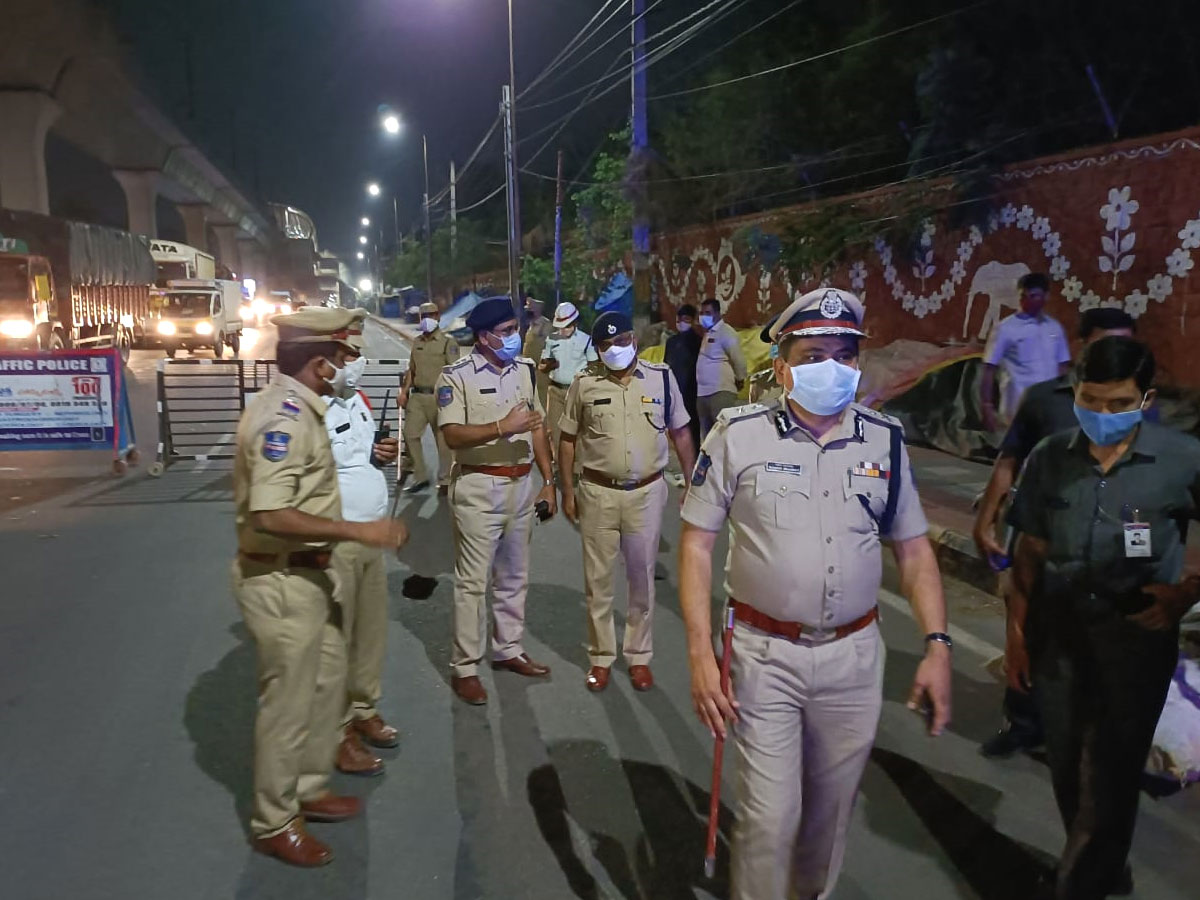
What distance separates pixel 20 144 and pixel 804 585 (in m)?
39.5

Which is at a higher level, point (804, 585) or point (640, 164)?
point (640, 164)

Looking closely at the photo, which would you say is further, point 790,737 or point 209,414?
point 209,414

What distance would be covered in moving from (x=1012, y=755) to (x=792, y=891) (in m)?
1.81

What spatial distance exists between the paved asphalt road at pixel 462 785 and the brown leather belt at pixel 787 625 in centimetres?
115

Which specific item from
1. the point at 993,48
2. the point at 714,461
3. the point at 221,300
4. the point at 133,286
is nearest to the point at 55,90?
the point at 133,286

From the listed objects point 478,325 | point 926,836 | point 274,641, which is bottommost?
point 926,836

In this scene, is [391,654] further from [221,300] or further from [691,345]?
[221,300]

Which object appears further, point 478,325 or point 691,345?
point 691,345

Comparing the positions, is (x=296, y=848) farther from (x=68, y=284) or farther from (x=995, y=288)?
(x=68, y=284)

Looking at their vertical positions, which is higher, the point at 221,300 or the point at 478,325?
the point at 221,300

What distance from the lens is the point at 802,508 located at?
252 centimetres

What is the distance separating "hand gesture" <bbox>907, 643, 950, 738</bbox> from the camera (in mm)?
2564

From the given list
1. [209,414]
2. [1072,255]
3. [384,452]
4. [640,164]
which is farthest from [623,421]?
[640,164]

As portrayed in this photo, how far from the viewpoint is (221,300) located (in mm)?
31125
